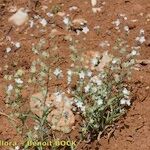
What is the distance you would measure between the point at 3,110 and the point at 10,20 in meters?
1.19

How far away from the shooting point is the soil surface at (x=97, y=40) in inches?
159

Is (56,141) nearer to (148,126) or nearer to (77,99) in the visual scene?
(77,99)

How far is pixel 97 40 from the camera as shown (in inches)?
187

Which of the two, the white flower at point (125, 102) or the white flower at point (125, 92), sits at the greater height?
the white flower at point (125, 92)

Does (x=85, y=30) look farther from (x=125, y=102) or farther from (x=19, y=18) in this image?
(x=125, y=102)

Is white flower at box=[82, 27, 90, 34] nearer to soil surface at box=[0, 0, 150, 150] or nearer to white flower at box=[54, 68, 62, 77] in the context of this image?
soil surface at box=[0, 0, 150, 150]

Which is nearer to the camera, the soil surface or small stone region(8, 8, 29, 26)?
the soil surface


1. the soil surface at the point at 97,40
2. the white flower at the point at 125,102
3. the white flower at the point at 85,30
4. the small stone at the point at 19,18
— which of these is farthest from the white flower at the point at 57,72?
the small stone at the point at 19,18

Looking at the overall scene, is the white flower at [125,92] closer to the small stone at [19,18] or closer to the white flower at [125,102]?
the white flower at [125,102]

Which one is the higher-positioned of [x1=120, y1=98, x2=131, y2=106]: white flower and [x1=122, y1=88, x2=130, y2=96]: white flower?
[x1=122, y1=88, x2=130, y2=96]: white flower

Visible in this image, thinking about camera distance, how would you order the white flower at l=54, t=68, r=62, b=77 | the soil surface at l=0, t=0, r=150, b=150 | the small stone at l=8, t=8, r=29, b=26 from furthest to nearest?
the small stone at l=8, t=8, r=29, b=26, the white flower at l=54, t=68, r=62, b=77, the soil surface at l=0, t=0, r=150, b=150

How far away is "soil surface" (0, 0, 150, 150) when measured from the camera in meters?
4.03

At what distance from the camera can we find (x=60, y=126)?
4133 mm

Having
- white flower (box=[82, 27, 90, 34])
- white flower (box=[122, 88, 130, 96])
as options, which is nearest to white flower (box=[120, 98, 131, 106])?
white flower (box=[122, 88, 130, 96])
